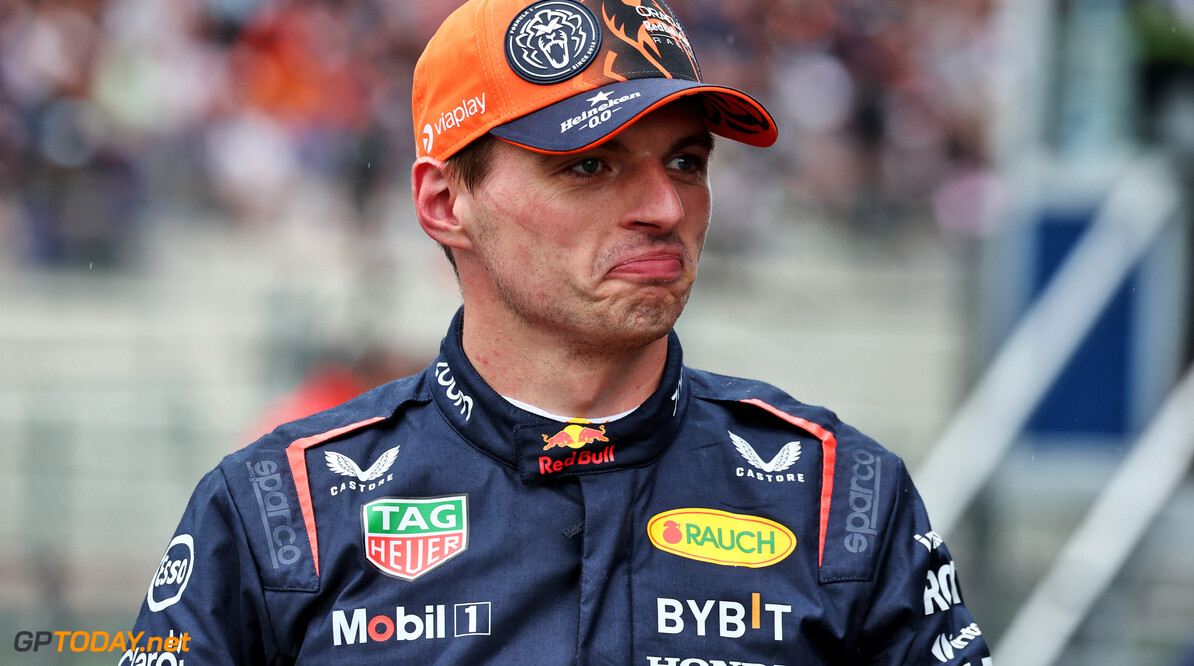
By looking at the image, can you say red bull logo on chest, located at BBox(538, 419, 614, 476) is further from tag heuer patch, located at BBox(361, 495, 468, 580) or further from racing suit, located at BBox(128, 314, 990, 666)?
tag heuer patch, located at BBox(361, 495, 468, 580)

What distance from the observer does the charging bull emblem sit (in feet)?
6.54

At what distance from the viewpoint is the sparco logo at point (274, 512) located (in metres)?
1.92

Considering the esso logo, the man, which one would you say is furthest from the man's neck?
the esso logo

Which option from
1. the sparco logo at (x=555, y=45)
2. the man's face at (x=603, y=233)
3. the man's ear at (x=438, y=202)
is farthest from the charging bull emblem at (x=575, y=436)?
the sparco logo at (x=555, y=45)

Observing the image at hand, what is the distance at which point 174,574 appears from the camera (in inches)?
77.0

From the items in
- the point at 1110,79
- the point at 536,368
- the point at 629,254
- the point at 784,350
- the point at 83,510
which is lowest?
the point at 83,510

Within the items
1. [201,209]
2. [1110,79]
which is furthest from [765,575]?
[201,209]

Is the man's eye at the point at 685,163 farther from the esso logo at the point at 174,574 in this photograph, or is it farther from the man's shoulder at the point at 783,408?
the esso logo at the point at 174,574

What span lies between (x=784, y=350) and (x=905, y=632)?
572 cm

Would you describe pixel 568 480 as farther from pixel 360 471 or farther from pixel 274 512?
pixel 274 512

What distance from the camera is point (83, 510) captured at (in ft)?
19.2

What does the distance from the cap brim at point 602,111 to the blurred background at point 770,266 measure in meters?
2.43

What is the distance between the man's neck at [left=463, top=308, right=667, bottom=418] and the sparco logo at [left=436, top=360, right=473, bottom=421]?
0.18ft

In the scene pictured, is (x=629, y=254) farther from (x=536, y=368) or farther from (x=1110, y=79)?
(x=1110, y=79)
